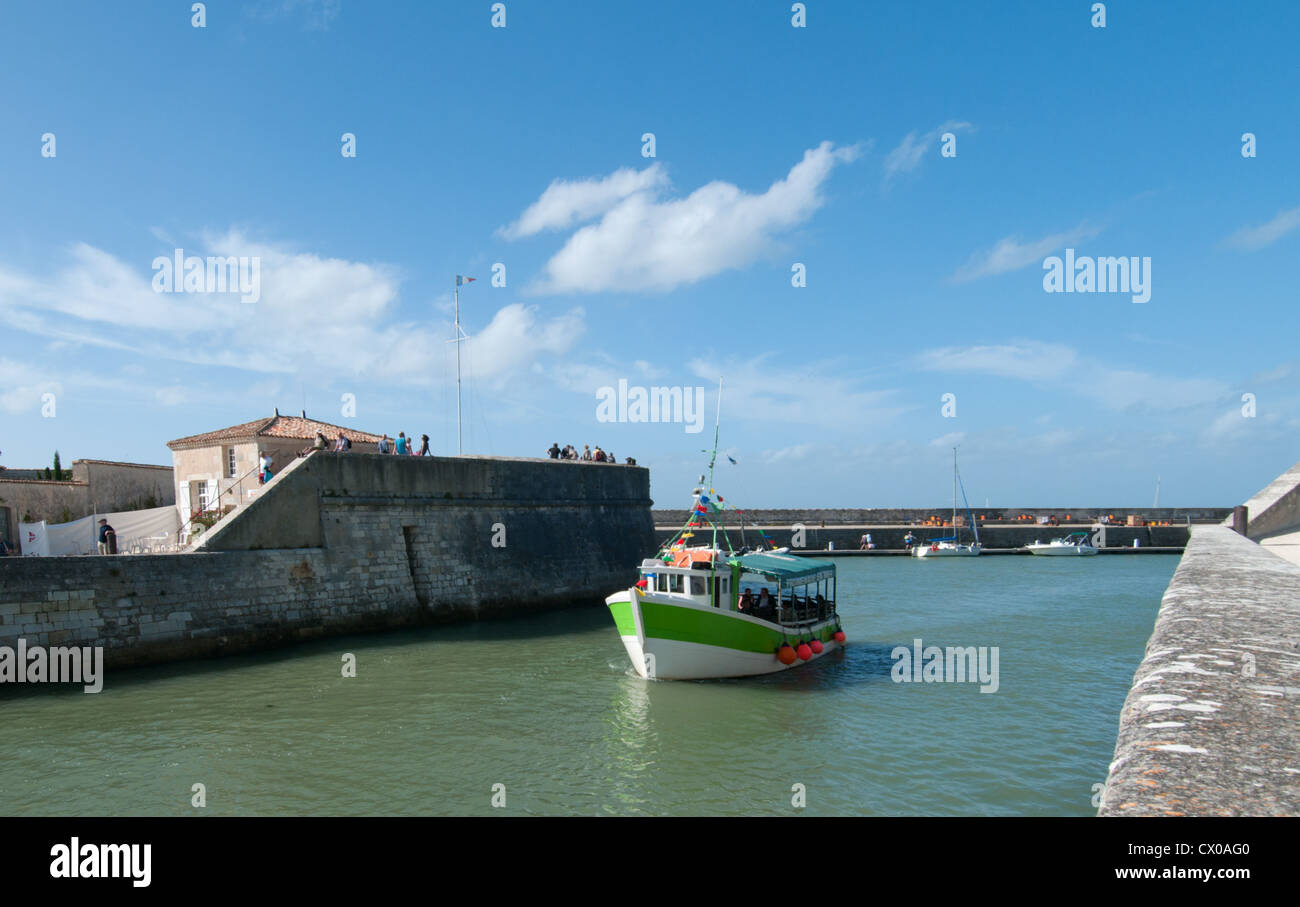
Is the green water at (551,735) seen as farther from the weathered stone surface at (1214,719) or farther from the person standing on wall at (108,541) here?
the person standing on wall at (108,541)

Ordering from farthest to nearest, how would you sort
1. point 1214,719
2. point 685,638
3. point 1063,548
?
1. point 1063,548
2. point 685,638
3. point 1214,719

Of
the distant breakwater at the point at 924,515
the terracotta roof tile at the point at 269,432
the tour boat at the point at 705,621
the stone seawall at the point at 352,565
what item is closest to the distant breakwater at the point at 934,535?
the distant breakwater at the point at 924,515

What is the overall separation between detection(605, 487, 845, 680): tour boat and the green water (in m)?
0.40

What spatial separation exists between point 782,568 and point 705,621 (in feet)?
9.20

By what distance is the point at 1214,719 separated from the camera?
4.29m

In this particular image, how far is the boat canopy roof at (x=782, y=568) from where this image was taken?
17453 mm

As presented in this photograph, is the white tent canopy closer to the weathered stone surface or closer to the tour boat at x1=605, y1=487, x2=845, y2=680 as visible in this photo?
the tour boat at x1=605, y1=487, x2=845, y2=680

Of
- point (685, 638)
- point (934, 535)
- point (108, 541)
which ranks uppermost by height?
point (108, 541)

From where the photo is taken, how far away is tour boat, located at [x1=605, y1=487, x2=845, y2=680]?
1575 cm

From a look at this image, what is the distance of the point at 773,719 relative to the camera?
13500mm

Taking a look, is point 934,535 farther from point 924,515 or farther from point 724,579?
point 724,579

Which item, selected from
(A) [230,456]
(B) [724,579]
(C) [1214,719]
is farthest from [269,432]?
(C) [1214,719]
